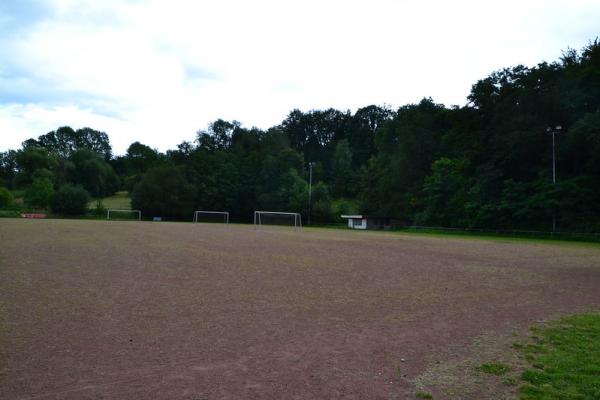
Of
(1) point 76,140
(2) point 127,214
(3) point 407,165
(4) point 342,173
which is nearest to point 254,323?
(3) point 407,165

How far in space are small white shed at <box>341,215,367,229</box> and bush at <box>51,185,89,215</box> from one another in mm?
47399

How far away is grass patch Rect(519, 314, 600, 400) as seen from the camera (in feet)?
17.1

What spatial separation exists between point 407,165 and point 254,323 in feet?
217

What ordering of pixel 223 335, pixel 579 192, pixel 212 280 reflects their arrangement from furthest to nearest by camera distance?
pixel 579 192
pixel 212 280
pixel 223 335

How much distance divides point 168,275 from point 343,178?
9110cm

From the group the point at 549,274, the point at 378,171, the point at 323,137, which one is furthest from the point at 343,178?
the point at 549,274

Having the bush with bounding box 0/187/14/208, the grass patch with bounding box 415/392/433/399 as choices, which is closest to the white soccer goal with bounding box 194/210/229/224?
the bush with bounding box 0/187/14/208

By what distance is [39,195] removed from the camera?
86.9 metres

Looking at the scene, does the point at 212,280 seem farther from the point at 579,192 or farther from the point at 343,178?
the point at 343,178

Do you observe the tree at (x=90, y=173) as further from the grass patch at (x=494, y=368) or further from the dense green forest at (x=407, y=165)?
the grass patch at (x=494, y=368)

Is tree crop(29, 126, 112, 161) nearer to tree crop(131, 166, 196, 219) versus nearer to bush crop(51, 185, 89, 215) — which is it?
bush crop(51, 185, 89, 215)

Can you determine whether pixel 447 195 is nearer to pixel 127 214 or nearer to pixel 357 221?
pixel 357 221

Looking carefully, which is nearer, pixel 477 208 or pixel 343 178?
pixel 477 208

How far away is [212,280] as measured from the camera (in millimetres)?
12883
